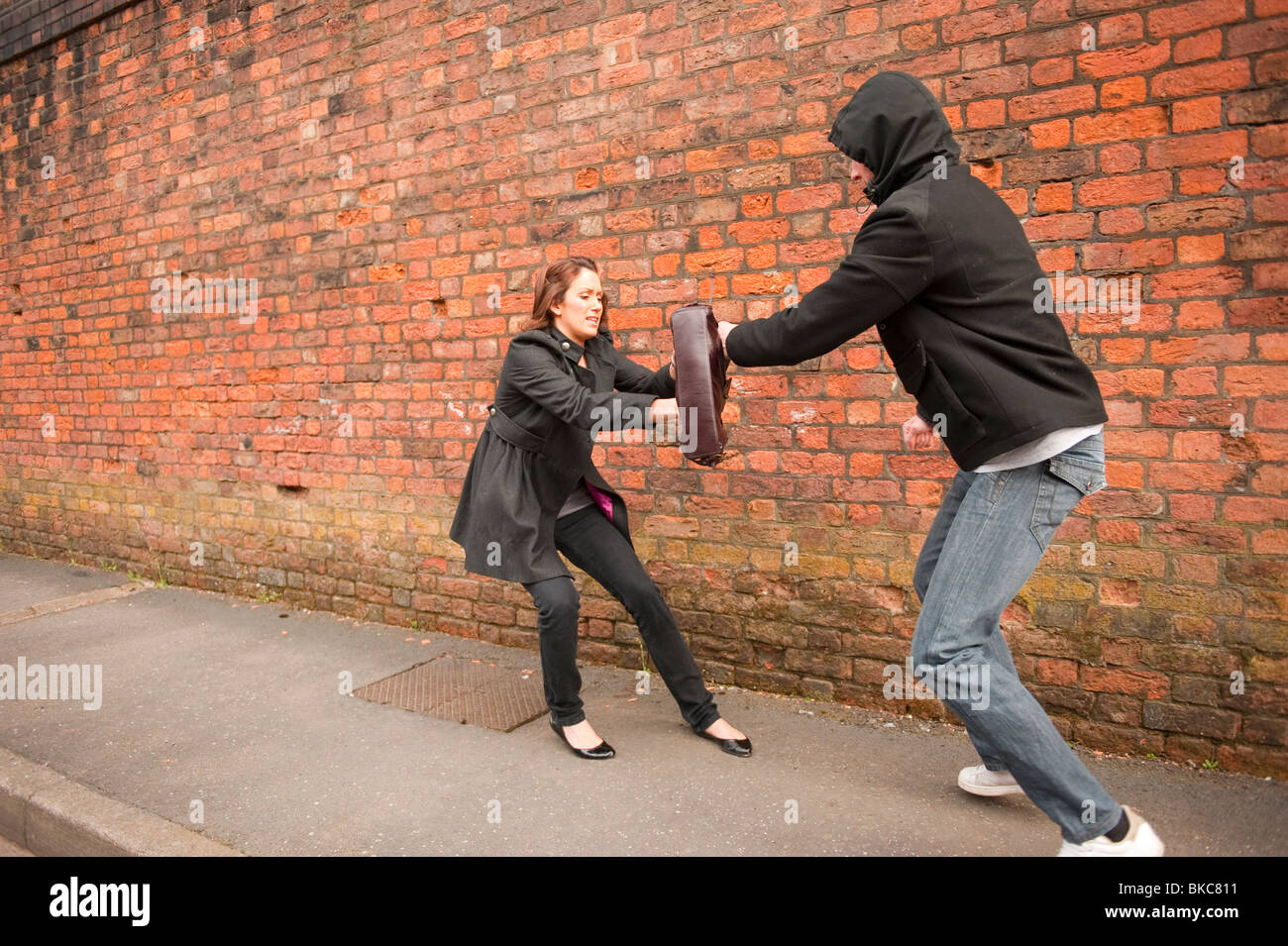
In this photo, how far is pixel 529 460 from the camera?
3533 mm

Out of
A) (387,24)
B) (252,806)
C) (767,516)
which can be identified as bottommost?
(252,806)

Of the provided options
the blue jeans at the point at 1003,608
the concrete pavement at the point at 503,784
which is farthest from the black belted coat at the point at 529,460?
the blue jeans at the point at 1003,608

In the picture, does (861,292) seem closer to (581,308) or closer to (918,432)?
(918,432)

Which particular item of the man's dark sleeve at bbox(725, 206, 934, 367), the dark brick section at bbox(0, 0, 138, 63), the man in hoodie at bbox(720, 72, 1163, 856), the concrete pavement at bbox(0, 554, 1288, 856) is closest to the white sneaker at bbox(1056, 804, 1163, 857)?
the man in hoodie at bbox(720, 72, 1163, 856)

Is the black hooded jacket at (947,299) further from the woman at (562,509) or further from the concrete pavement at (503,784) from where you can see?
the concrete pavement at (503,784)

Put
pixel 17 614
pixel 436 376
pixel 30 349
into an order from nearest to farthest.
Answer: pixel 436 376
pixel 17 614
pixel 30 349

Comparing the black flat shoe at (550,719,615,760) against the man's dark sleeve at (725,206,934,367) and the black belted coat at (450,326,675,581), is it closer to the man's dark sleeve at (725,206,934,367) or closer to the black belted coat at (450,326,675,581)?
the black belted coat at (450,326,675,581)

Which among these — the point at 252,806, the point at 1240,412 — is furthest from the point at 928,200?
the point at 252,806

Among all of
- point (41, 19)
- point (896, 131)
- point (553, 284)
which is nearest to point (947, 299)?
point (896, 131)

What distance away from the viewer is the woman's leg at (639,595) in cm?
356

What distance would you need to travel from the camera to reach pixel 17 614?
6023mm

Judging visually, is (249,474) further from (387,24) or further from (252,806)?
(252,806)

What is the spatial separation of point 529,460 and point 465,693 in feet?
4.73
